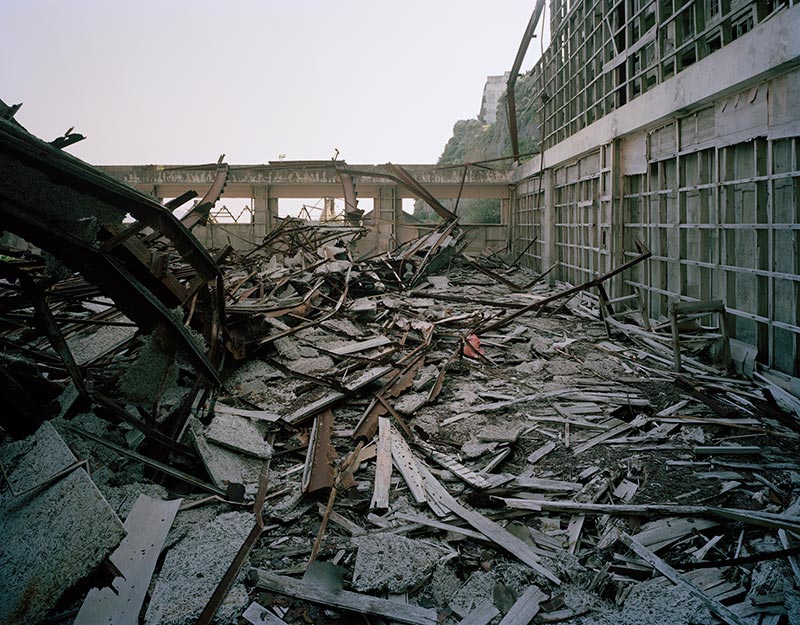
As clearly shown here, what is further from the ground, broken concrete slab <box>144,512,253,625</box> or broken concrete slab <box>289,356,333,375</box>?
broken concrete slab <box>289,356,333,375</box>

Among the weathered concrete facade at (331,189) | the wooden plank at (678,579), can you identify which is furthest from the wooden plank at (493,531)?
the weathered concrete facade at (331,189)

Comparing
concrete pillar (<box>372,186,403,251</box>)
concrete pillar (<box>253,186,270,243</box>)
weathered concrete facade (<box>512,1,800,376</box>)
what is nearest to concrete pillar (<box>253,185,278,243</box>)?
concrete pillar (<box>253,186,270,243</box>)

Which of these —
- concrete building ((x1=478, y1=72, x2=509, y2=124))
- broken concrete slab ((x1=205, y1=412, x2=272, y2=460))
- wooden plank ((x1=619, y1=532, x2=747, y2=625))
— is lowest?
wooden plank ((x1=619, y1=532, x2=747, y2=625))

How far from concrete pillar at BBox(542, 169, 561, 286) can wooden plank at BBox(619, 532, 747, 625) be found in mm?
12340

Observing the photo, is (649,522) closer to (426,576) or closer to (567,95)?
(426,576)

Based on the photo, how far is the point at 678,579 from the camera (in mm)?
3027

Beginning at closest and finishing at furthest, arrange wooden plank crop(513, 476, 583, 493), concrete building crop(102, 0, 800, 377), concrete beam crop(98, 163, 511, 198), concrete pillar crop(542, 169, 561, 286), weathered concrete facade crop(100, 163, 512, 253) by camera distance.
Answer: wooden plank crop(513, 476, 583, 493) < concrete building crop(102, 0, 800, 377) < concrete pillar crop(542, 169, 561, 286) < concrete beam crop(98, 163, 511, 198) < weathered concrete facade crop(100, 163, 512, 253)

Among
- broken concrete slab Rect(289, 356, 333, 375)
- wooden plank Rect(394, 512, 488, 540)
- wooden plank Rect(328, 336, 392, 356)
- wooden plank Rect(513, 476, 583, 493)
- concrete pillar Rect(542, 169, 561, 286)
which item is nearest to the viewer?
wooden plank Rect(394, 512, 488, 540)

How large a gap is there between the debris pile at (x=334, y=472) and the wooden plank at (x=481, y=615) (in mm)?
13

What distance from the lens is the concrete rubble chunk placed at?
102 inches

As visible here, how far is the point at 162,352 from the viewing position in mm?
4016

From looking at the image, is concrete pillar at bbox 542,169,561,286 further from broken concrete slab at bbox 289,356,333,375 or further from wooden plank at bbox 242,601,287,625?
wooden plank at bbox 242,601,287,625

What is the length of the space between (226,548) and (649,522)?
275 cm

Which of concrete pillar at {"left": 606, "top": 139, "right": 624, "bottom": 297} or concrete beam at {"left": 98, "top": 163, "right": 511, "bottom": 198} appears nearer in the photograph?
concrete pillar at {"left": 606, "top": 139, "right": 624, "bottom": 297}
